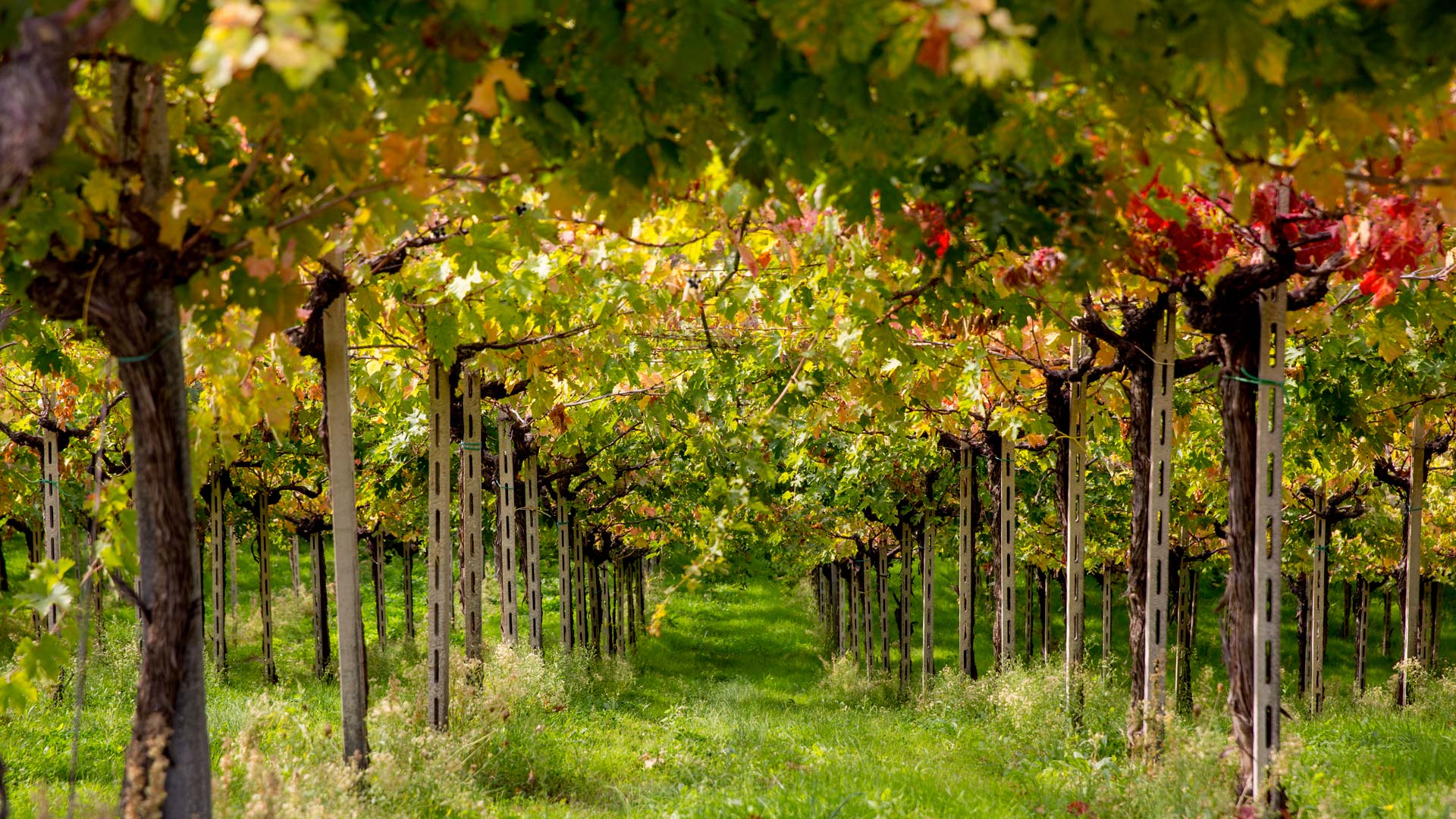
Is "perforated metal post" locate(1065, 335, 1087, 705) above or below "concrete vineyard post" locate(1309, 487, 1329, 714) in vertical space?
above

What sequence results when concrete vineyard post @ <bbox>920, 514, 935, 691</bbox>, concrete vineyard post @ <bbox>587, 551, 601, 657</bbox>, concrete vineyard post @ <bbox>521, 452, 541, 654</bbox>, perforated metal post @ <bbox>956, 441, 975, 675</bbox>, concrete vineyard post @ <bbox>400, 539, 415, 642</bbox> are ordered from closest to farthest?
concrete vineyard post @ <bbox>521, 452, 541, 654</bbox>, perforated metal post @ <bbox>956, 441, 975, 675</bbox>, concrete vineyard post @ <bbox>920, 514, 935, 691</bbox>, concrete vineyard post @ <bbox>587, 551, 601, 657</bbox>, concrete vineyard post @ <bbox>400, 539, 415, 642</bbox>

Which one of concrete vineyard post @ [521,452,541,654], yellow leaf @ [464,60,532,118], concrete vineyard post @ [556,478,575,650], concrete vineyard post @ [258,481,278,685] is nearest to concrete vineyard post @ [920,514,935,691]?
concrete vineyard post @ [521,452,541,654]

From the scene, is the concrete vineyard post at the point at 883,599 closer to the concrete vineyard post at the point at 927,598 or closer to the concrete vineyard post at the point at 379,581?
the concrete vineyard post at the point at 927,598

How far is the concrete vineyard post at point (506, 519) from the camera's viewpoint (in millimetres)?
10859

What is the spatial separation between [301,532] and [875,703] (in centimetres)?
1098

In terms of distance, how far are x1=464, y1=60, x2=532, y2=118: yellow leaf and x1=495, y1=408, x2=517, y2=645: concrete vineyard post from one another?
28.1 feet

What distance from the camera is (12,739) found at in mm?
8891

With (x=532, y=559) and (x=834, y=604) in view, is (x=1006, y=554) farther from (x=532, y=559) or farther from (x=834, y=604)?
(x=834, y=604)

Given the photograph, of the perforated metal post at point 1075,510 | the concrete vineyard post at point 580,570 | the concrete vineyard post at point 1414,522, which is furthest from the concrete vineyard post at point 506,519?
the concrete vineyard post at point 1414,522

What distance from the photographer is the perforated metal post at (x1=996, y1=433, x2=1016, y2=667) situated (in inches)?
422

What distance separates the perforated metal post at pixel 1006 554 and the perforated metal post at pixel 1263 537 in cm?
545

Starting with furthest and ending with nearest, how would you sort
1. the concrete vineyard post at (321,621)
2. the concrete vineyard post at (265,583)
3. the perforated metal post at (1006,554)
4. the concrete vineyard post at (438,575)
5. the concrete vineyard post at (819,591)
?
the concrete vineyard post at (819,591) → the concrete vineyard post at (321,621) → the concrete vineyard post at (265,583) → the perforated metal post at (1006,554) → the concrete vineyard post at (438,575)

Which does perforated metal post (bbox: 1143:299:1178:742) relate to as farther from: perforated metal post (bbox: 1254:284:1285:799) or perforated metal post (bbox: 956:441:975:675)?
perforated metal post (bbox: 956:441:975:675)

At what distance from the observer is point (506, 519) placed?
1113 cm
